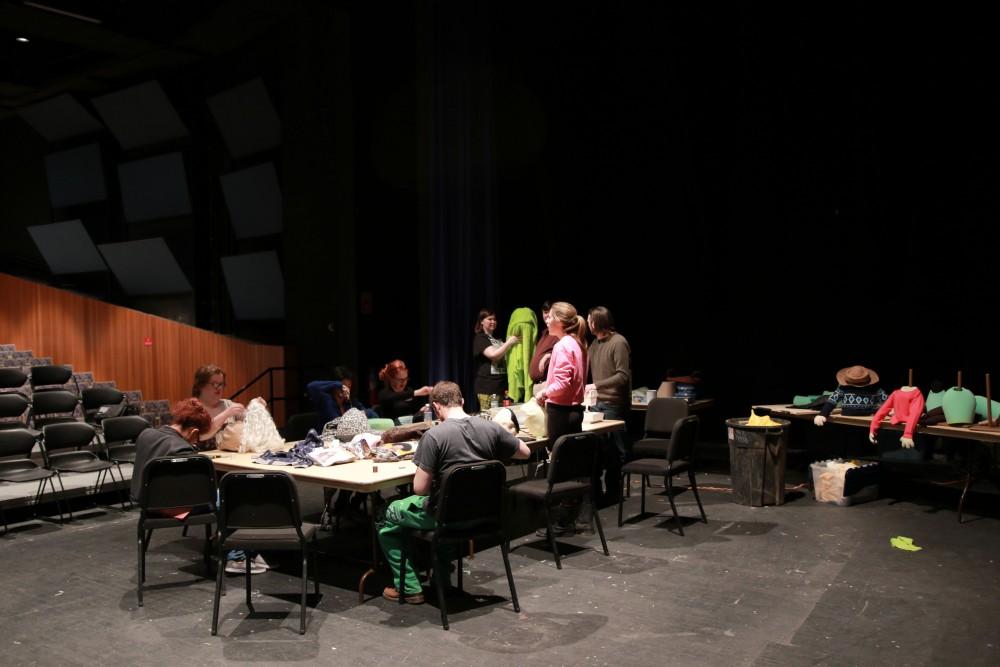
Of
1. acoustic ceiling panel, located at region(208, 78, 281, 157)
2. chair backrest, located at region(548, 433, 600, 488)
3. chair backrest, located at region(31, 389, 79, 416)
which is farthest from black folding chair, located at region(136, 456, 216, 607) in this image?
acoustic ceiling panel, located at region(208, 78, 281, 157)

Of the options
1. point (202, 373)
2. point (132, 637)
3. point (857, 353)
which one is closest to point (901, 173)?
point (857, 353)

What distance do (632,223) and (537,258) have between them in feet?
3.57

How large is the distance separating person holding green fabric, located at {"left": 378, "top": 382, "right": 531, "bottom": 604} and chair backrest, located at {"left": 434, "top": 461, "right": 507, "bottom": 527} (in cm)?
10

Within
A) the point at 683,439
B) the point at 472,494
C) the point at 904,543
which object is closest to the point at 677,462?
the point at 683,439

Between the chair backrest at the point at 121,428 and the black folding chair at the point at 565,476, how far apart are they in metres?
3.40

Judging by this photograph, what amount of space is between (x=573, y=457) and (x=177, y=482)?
2.11m

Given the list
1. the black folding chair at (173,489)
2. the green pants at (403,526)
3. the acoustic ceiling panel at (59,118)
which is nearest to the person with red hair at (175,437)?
the black folding chair at (173,489)

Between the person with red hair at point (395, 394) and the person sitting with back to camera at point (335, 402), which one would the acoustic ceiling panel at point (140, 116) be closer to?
the person with red hair at point (395, 394)

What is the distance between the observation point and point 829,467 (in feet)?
20.9

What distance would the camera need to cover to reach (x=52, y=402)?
797 cm

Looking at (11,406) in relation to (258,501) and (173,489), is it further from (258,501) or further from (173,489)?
(258,501)

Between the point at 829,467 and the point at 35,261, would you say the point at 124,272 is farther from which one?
the point at 829,467

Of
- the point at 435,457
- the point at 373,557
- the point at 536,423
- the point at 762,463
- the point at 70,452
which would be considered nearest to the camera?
the point at 435,457

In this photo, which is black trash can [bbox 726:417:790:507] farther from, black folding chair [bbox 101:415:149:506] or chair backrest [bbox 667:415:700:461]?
black folding chair [bbox 101:415:149:506]
